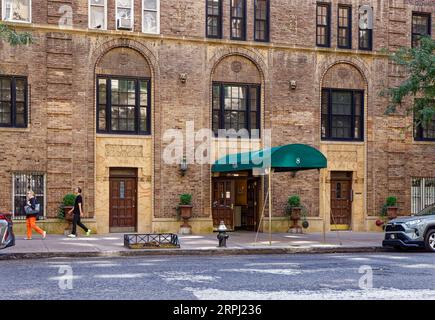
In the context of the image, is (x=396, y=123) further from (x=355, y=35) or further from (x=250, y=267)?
(x=250, y=267)

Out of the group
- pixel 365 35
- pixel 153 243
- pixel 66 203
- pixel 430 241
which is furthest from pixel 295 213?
pixel 66 203

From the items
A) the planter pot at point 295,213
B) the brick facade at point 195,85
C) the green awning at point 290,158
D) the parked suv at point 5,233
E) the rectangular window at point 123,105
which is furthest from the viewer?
the planter pot at point 295,213

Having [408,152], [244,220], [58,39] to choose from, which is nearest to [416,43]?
[408,152]

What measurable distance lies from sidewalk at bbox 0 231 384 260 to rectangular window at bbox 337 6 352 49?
832 centimetres

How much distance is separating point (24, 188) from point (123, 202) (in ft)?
12.0

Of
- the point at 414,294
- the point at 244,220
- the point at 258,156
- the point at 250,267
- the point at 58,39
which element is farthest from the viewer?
the point at 244,220

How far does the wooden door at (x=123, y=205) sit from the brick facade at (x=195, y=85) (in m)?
0.85

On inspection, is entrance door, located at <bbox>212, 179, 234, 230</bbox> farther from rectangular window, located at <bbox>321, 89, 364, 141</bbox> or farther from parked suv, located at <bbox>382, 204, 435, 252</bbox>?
parked suv, located at <bbox>382, 204, 435, 252</bbox>

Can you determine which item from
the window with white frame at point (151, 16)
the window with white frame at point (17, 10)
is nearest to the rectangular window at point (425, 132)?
the window with white frame at point (151, 16)

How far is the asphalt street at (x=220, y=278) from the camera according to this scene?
34.7ft

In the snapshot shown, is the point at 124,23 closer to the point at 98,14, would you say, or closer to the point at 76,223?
the point at 98,14

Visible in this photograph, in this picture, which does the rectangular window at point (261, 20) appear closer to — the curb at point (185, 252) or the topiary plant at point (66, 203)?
the topiary plant at point (66, 203)

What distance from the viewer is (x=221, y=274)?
43.3 feet

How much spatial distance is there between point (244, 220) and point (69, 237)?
26.0 ft
